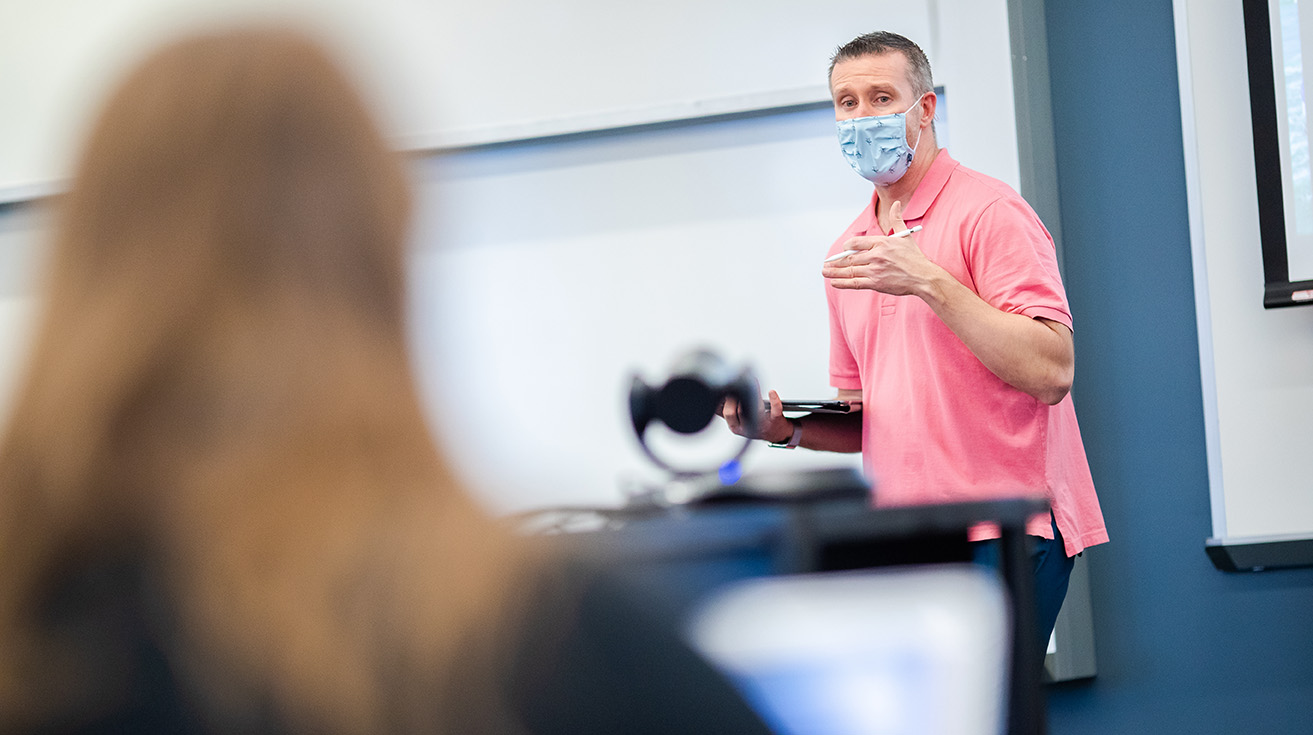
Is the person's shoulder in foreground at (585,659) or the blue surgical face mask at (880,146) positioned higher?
the blue surgical face mask at (880,146)

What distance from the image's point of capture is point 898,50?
5.26 ft

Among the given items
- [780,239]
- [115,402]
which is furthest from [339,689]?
[780,239]

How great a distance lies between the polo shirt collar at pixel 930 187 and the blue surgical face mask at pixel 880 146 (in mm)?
49

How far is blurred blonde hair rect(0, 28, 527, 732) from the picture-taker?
463 mm

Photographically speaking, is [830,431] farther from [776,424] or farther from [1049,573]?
[1049,573]

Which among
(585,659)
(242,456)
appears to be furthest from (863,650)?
(242,456)

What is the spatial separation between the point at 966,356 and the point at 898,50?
50 centimetres

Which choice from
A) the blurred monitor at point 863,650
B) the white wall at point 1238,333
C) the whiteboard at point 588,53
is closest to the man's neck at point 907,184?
the whiteboard at point 588,53

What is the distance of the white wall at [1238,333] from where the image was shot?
1895 mm

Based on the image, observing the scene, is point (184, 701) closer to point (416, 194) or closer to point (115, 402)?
point (115, 402)

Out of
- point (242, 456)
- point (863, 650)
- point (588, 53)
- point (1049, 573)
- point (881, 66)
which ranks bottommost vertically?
point (1049, 573)

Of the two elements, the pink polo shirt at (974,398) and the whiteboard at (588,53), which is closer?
the pink polo shirt at (974,398)

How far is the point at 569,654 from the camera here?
18.5 inches

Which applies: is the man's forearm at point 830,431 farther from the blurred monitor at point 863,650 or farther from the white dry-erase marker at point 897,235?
the blurred monitor at point 863,650
